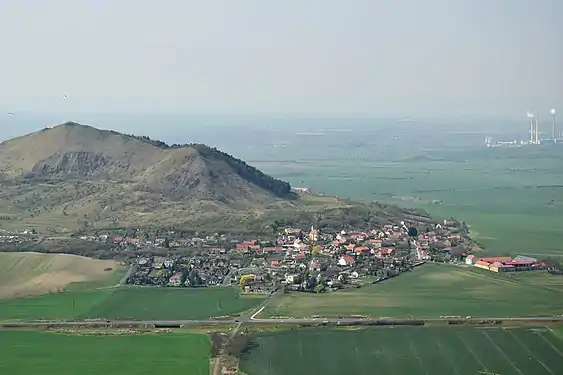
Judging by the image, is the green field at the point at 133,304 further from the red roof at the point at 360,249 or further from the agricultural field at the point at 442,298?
the red roof at the point at 360,249

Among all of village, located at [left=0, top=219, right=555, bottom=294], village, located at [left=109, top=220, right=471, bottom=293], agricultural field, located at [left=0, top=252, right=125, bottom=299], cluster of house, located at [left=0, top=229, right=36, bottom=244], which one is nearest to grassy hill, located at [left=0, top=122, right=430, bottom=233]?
cluster of house, located at [left=0, top=229, right=36, bottom=244]

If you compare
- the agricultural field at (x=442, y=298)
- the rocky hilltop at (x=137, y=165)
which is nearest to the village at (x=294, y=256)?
the agricultural field at (x=442, y=298)

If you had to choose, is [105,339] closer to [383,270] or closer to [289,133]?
[383,270]

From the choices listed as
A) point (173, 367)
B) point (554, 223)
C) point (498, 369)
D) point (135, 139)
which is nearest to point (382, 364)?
point (498, 369)

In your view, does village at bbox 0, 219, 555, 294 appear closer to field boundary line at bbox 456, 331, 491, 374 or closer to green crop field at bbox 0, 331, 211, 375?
green crop field at bbox 0, 331, 211, 375

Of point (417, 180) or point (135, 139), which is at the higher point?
point (135, 139)

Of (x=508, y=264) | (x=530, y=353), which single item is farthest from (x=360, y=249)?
(x=530, y=353)

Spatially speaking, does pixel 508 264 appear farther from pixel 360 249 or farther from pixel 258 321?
pixel 258 321
